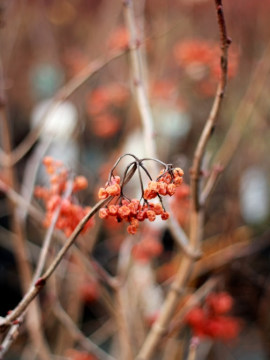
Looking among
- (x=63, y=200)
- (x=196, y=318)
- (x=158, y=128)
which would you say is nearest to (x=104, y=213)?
(x=63, y=200)

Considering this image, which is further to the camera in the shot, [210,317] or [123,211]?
[210,317]

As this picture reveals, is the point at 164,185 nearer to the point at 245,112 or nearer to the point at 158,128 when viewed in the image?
the point at 245,112

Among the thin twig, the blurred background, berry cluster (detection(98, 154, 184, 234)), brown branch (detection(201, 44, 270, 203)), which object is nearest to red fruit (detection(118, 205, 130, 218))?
berry cluster (detection(98, 154, 184, 234))

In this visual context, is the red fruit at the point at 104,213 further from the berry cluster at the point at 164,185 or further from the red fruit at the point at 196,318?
the red fruit at the point at 196,318

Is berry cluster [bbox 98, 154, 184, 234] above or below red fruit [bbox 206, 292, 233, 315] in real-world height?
above

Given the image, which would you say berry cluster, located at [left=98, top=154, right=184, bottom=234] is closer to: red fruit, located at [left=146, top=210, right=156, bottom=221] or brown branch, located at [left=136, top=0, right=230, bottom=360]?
red fruit, located at [left=146, top=210, right=156, bottom=221]

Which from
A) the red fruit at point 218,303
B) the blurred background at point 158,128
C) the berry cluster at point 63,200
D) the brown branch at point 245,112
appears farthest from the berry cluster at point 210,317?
the berry cluster at point 63,200

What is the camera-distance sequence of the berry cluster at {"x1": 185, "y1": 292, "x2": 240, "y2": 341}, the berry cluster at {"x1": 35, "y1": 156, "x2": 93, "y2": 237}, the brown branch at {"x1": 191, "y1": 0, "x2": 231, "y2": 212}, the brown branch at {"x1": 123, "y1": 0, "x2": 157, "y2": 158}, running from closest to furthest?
the brown branch at {"x1": 191, "y1": 0, "x2": 231, "y2": 212}
the berry cluster at {"x1": 35, "y1": 156, "x2": 93, "y2": 237}
the brown branch at {"x1": 123, "y1": 0, "x2": 157, "y2": 158}
the berry cluster at {"x1": 185, "y1": 292, "x2": 240, "y2": 341}

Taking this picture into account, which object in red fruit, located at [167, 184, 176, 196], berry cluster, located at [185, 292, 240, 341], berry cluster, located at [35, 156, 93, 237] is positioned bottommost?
berry cluster, located at [185, 292, 240, 341]

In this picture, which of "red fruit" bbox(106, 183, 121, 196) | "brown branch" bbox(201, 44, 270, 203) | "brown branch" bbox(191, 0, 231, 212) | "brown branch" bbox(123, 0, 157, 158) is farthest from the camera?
"brown branch" bbox(201, 44, 270, 203)
